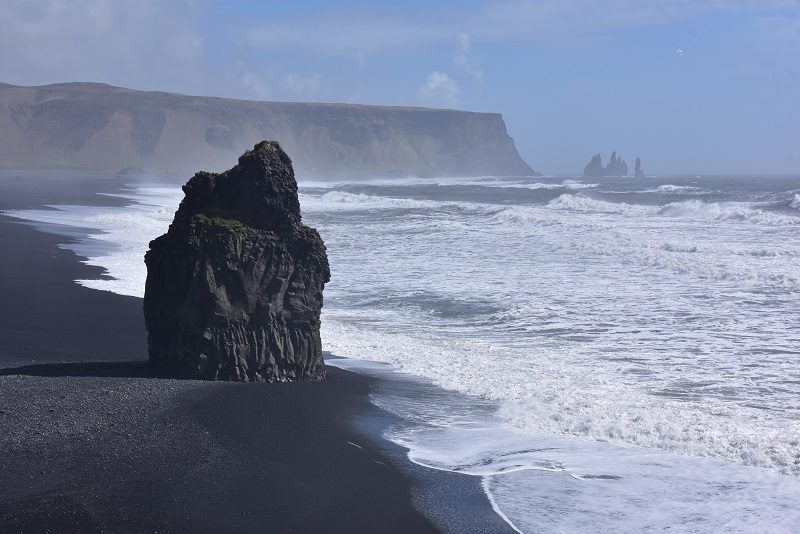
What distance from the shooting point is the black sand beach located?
6.43m

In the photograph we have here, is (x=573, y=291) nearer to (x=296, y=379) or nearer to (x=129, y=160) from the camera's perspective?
(x=296, y=379)

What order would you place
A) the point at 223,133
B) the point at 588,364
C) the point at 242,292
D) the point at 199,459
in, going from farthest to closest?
1. the point at 223,133
2. the point at 588,364
3. the point at 242,292
4. the point at 199,459

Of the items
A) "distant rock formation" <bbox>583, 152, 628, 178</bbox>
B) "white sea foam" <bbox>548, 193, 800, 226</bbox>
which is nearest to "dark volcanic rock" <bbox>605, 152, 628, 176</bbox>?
"distant rock formation" <bbox>583, 152, 628, 178</bbox>

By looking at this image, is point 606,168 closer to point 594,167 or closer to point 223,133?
point 594,167

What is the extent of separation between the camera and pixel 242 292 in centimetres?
995

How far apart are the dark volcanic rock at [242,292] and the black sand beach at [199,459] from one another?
1.09 ft

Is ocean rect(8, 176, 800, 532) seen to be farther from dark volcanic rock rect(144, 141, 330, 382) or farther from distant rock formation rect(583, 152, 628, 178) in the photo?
distant rock formation rect(583, 152, 628, 178)

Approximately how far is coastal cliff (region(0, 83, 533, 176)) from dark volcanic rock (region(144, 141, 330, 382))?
131 meters

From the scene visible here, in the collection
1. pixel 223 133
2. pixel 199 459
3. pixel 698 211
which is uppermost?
pixel 223 133

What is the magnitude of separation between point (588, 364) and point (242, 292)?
14.5ft

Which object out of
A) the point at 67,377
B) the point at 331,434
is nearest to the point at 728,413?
the point at 331,434

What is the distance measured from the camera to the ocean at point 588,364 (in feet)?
23.6

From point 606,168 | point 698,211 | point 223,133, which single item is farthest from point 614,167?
point 698,211

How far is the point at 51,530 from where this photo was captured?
596 cm
